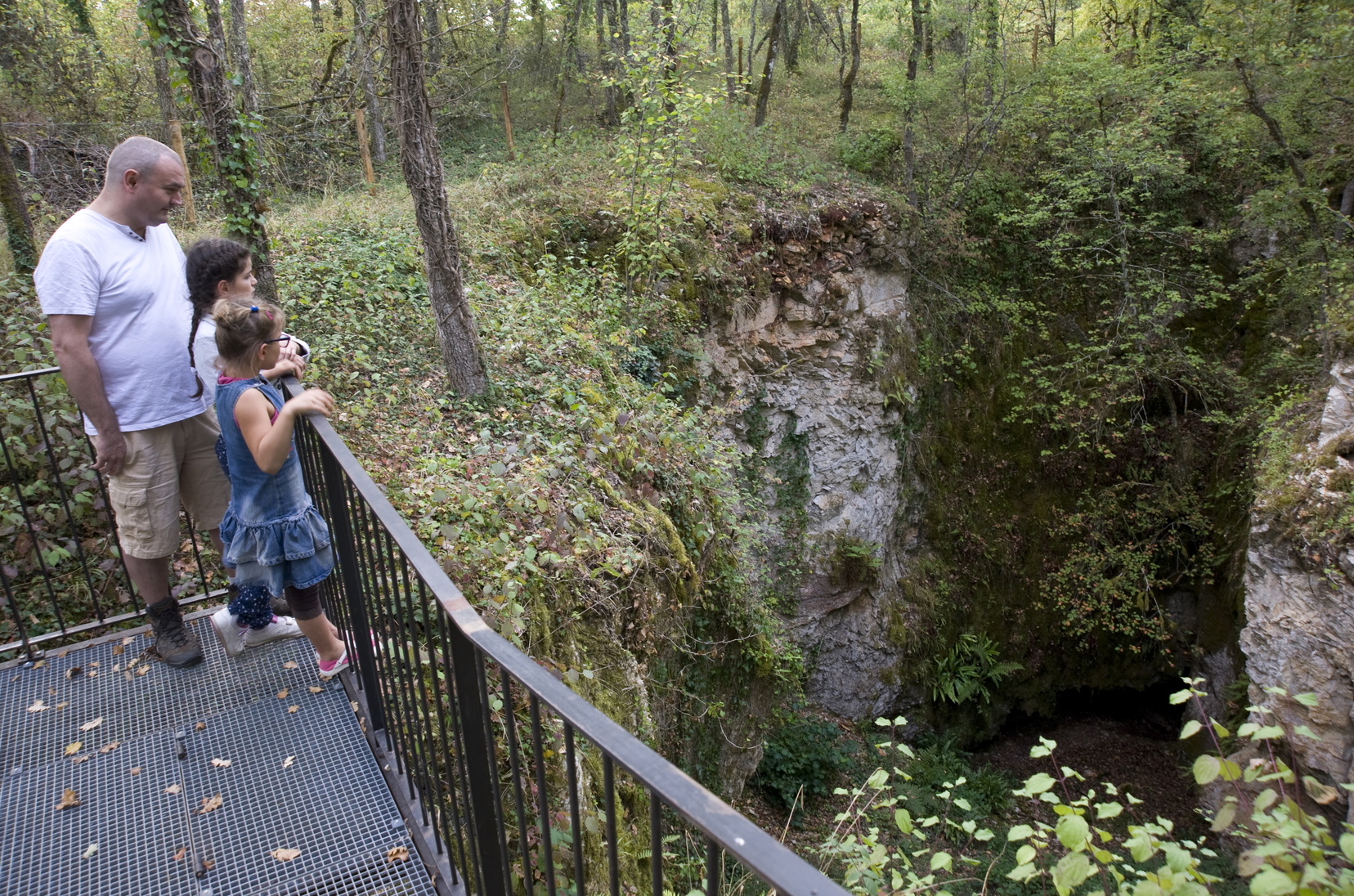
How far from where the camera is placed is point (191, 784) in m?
2.74

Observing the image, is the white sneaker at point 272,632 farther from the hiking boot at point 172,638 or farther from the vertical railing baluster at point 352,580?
the vertical railing baluster at point 352,580

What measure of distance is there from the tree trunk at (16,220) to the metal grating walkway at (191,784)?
5.12 meters

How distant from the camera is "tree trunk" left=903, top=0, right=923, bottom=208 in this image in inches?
522

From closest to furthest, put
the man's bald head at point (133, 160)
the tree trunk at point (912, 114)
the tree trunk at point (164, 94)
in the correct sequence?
the man's bald head at point (133, 160), the tree trunk at point (164, 94), the tree trunk at point (912, 114)

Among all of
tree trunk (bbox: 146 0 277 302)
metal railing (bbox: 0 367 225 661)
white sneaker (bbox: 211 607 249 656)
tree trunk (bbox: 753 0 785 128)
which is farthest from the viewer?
tree trunk (bbox: 753 0 785 128)

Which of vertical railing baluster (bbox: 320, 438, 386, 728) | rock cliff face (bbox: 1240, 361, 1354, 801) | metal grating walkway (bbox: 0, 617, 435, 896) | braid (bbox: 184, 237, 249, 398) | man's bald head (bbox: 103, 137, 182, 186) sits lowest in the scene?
rock cliff face (bbox: 1240, 361, 1354, 801)

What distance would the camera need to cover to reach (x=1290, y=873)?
1.93 m

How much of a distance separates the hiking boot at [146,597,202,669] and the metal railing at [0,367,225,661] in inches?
33.5

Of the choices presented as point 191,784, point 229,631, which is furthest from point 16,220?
point 191,784

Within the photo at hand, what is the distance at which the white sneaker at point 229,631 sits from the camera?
11.0 feet

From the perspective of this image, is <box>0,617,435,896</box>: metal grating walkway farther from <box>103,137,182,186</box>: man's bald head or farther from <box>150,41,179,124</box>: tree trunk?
<box>150,41,179,124</box>: tree trunk

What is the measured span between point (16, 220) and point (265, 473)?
6.08 m

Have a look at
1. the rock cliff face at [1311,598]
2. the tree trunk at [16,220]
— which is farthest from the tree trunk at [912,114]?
the tree trunk at [16,220]

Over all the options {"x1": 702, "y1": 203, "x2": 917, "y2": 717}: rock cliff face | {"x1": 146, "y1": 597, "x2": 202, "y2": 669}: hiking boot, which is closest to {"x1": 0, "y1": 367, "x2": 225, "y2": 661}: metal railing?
{"x1": 146, "y1": 597, "x2": 202, "y2": 669}: hiking boot
